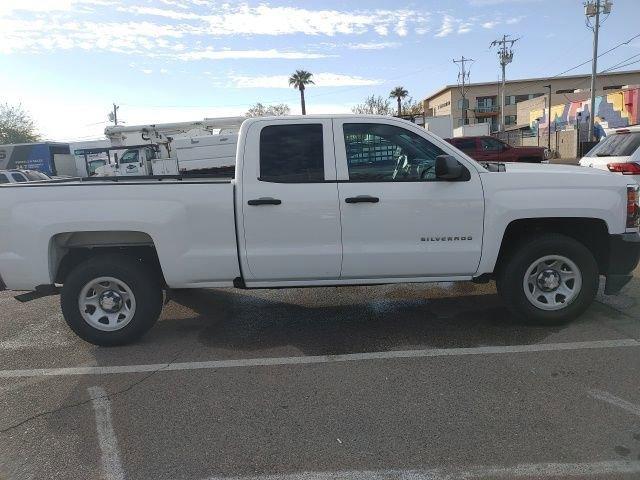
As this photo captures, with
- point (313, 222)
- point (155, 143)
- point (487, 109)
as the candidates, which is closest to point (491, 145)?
point (155, 143)

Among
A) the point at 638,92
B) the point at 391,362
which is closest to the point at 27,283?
the point at 391,362

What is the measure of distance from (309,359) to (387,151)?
203 cm

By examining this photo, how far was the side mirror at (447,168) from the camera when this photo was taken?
4516 millimetres

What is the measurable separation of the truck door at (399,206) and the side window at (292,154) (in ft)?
0.67

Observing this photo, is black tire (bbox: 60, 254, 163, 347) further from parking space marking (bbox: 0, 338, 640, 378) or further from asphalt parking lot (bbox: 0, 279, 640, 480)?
parking space marking (bbox: 0, 338, 640, 378)

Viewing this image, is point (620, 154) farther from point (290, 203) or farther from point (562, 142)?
point (562, 142)

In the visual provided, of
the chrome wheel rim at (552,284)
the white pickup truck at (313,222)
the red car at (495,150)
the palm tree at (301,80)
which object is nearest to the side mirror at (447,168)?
the white pickup truck at (313,222)

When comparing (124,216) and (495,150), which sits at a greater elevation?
(495,150)

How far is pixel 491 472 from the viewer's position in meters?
2.88

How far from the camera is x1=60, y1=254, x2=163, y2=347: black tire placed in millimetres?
4793

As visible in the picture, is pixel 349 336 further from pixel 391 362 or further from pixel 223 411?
pixel 223 411

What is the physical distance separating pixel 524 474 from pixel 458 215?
7.94ft

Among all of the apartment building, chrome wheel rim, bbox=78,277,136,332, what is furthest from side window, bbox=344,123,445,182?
the apartment building

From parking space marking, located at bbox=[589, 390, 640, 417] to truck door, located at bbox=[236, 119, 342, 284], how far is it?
228cm
